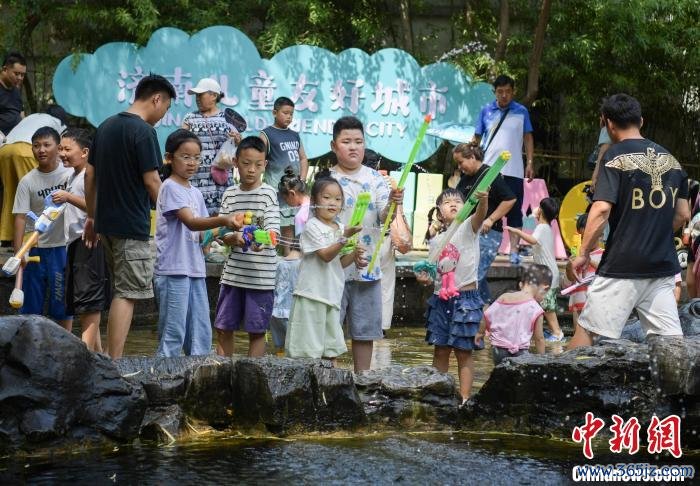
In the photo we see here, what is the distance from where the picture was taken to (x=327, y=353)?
6559 millimetres

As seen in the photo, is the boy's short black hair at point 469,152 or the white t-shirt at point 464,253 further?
the boy's short black hair at point 469,152

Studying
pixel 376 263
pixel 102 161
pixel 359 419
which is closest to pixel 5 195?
pixel 102 161

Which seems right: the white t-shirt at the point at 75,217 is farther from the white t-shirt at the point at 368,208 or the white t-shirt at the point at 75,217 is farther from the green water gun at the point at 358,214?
the green water gun at the point at 358,214

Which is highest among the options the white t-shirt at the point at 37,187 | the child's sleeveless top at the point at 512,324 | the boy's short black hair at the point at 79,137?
the boy's short black hair at the point at 79,137

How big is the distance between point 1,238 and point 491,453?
507cm

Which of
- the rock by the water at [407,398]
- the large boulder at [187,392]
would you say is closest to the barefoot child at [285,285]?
the rock by the water at [407,398]

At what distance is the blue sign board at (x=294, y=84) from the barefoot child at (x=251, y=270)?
655cm

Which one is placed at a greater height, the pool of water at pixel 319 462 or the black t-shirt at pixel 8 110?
the black t-shirt at pixel 8 110

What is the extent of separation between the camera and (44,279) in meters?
7.83

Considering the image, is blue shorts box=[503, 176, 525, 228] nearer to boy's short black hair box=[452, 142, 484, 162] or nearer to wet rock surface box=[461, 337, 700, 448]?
boy's short black hair box=[452, 142, 484, 162]

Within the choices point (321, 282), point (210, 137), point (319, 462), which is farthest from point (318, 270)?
point (210, 137)

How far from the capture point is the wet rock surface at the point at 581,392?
5484 mm

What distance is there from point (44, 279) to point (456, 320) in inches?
114

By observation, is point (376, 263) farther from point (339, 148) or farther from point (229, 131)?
point (229, 131)
